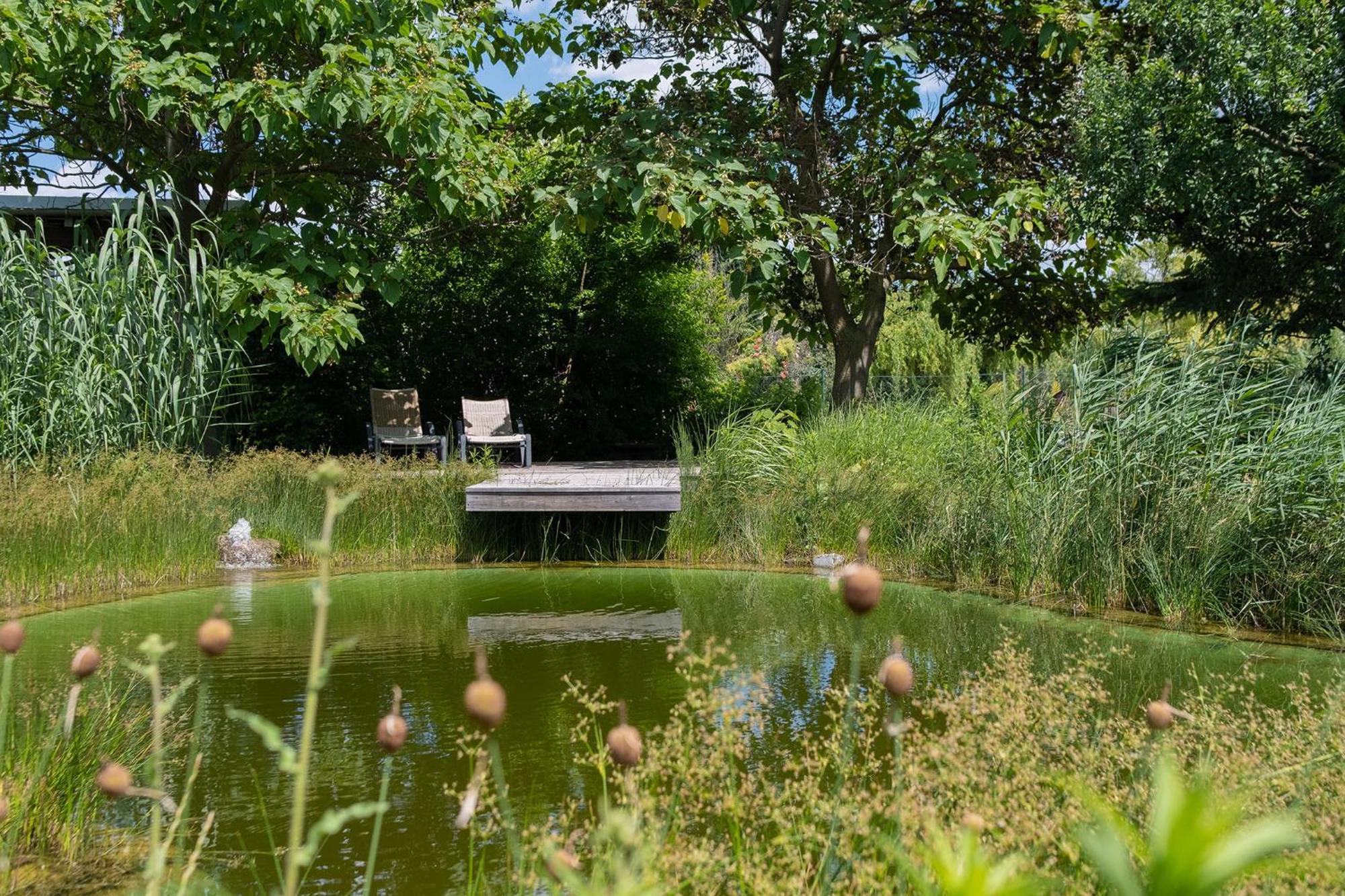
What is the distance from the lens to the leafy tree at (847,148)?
8.41 meters

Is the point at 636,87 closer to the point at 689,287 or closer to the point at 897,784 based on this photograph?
the point at 689,287

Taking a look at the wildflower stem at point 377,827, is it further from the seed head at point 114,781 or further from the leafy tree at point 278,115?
the leafy tree at point 278,115

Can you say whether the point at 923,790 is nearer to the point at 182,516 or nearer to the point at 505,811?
the point at 505,811

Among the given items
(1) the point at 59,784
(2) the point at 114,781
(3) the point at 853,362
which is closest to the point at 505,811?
(2) the point at 114,781

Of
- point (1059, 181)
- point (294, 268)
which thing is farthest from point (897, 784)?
point (294, 268)

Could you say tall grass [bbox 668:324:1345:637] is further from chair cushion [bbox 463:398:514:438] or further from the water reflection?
chair cushion [bbox 463:398:514:438]

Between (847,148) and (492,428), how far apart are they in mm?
4380

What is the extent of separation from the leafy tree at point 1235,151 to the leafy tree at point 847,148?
1061 millimetres

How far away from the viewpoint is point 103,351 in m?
6.93

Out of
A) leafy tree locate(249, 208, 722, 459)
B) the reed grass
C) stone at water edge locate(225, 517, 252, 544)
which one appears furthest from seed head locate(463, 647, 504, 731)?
leafy tree locate(249, 208, 722, 459)

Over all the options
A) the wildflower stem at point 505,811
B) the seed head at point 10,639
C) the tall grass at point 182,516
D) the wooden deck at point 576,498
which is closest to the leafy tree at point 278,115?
the tall grass at point 182,516

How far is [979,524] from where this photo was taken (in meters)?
6.75

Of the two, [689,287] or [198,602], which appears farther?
[689,287]

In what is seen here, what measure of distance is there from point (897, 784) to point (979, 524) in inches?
221
